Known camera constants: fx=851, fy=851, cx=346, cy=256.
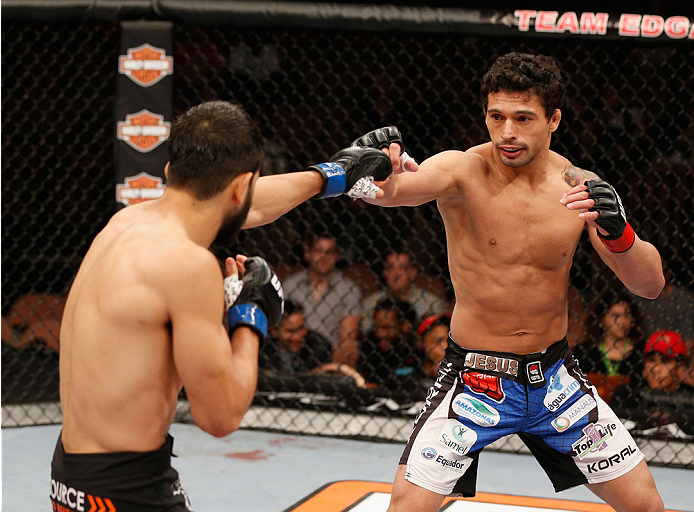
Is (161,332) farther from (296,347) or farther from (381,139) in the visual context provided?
(296,347)

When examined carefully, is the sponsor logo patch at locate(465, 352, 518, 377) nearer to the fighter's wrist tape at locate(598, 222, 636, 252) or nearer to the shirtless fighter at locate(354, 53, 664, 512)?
the shirtless fighter at locate(354, 53, 664, 512)

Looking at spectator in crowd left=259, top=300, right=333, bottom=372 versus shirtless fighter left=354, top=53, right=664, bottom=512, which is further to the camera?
spectator in crowd left=259, top=300, right=333, bottom=372

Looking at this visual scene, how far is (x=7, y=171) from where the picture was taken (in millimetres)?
4363

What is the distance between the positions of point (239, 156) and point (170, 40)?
2265mm

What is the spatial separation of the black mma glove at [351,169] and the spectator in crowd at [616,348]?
195cm

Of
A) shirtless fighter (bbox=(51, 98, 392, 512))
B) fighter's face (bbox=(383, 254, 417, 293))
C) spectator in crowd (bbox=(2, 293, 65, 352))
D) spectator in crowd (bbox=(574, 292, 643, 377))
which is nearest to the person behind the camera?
shirtless fighter (bbox=(51, 98, 392, 512))

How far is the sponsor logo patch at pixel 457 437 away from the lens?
195 cm

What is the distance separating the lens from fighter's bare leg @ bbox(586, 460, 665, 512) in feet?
6.30

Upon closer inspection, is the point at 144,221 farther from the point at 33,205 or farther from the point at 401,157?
the point at 33,205

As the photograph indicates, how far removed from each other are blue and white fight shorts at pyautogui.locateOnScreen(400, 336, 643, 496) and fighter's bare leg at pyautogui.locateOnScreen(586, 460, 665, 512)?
0.05 feet

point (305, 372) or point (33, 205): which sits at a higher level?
point (33, 205)

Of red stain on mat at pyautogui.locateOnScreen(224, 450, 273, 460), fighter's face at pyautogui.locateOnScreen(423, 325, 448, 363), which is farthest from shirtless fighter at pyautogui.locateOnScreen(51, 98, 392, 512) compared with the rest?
fighter's face at pyautogui.locateOnScreen(423, 325, 448, 363)

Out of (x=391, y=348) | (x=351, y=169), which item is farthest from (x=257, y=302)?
(x=391, y=348)

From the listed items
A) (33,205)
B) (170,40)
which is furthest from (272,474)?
(33,205)
